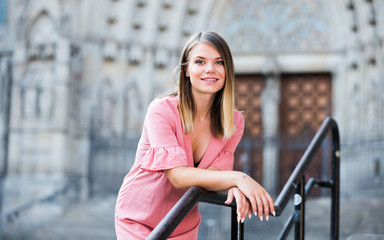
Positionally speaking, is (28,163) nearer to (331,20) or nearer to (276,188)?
(276,188)

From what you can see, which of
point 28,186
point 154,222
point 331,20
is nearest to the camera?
point 154,222

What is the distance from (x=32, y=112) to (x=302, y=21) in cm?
622

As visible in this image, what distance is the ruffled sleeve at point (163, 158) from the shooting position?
1803 mm

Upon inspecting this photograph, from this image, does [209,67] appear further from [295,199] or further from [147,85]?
[147,85]

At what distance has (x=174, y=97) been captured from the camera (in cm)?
197

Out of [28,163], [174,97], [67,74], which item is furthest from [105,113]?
[174,97]

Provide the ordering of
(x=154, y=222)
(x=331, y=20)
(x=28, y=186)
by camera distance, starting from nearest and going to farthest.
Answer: (x=154, y=222) < (x=28, y=186) < (x=331, y=20)

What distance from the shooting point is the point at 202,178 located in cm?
184

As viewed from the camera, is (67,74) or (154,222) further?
(67,74)

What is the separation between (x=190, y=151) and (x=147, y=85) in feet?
32.1

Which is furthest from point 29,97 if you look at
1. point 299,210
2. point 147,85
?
point 299,210

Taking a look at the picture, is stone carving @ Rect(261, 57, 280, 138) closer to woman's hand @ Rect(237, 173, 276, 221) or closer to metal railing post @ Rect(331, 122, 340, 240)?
metal railing post @ Rect(331, 122, 340, 240)

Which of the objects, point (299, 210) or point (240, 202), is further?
point (299, 210)

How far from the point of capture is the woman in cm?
182
